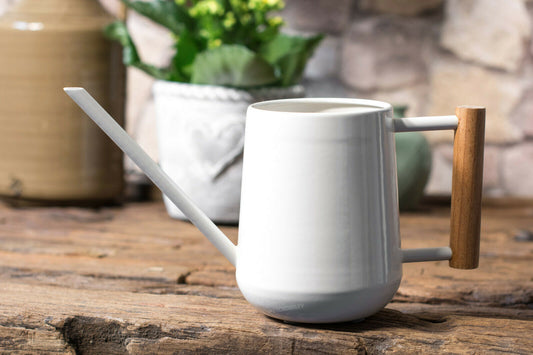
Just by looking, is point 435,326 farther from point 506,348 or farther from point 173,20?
point 173,20

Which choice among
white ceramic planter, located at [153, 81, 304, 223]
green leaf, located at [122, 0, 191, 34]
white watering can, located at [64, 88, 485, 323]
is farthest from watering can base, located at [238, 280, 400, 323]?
green leaf, located at [122, 0, 191, 34]

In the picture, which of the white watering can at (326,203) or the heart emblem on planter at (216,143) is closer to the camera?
the white watering can at (326,203)

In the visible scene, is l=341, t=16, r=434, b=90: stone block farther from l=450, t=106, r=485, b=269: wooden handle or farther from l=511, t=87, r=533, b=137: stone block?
l=450, t=106, r=485, b=269: wooden handle

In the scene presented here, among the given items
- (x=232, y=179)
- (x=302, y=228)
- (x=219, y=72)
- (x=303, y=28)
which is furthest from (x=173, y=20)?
(x=302, y=228)

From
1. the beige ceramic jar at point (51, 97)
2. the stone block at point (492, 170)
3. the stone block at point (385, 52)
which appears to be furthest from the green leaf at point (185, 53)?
the stone block at point (492, 170)

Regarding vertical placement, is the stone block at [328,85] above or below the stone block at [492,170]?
above

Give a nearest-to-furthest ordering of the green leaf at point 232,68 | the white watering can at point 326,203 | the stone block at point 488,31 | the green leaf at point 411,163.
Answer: the white watering can at point 326,203 < the green leaf at point 232,68 < the green leaf at point 411,163 < the stone block at point 488,31

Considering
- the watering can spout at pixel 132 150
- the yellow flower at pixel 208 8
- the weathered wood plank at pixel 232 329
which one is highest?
the yellow flower at pixel 208 8

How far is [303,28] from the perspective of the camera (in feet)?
4.09

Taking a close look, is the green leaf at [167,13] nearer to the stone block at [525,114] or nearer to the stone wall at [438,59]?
the stone wall at [438,59]

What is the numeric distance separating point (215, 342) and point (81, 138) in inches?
20.8

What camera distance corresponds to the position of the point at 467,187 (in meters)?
0.55

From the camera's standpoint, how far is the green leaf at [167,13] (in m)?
0.94

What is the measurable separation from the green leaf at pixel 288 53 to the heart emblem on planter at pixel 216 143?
0.10 meters
